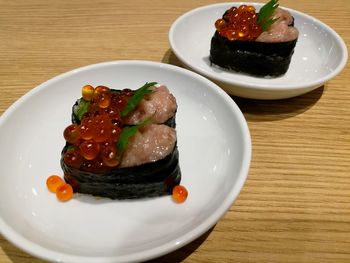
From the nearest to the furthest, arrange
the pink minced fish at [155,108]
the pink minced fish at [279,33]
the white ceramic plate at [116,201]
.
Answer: the white ceramic plate at [116,201], the pink minced fish at [155,108], the pink minced fish at [279,33]

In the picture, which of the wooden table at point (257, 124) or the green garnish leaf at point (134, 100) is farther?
the green garnish leaf at point (134, 100)

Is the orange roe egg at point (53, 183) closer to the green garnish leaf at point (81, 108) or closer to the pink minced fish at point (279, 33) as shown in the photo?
the green garnish leaf at point (81, 108)

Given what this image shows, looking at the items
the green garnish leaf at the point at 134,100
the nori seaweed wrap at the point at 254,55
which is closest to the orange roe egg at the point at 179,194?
the green garnish leaf at the point at 134,100

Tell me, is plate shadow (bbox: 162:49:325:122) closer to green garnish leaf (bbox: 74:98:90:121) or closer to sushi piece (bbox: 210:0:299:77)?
sushi piece (bbox: 210:0:299:77)

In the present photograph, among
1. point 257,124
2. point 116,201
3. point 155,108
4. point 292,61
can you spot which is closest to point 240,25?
point 292,61

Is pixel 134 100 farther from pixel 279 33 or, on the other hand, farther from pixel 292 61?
pixel 292 61

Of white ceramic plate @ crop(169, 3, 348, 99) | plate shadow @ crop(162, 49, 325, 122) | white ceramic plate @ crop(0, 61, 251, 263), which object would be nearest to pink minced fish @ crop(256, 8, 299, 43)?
white ceramic plate @ crop(169, 3, 348, 99)
